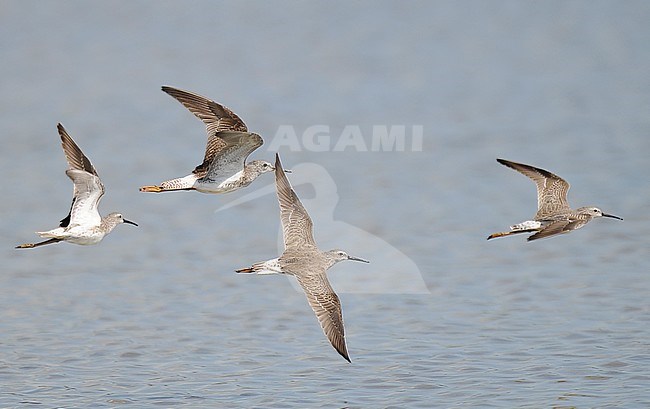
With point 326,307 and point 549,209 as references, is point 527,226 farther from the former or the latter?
point 326,307

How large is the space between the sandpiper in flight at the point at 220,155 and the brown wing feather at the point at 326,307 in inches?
52.2

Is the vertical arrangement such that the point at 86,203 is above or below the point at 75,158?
below

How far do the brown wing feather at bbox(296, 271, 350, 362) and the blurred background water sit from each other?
1.20 metres

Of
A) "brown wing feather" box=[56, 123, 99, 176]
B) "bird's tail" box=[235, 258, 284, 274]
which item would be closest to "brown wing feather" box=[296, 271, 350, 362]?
"bird's tail" box=[235, 258, 284, 274]

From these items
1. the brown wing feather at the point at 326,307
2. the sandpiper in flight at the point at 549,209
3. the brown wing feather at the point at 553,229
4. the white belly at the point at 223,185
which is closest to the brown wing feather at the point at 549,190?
the sandpiper in flight at the point at 549,209

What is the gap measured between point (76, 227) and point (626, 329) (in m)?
5.92

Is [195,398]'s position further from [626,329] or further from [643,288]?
[643,288]

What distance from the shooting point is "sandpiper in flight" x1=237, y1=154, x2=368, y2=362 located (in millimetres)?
10547

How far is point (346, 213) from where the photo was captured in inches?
714

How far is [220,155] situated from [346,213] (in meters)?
6.61

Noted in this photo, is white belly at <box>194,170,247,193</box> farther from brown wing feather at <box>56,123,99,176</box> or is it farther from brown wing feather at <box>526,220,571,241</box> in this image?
brown wing feather at <box>526,220,571,241</box>

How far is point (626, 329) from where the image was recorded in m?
13.5

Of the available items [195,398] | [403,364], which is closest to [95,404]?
[195,398]

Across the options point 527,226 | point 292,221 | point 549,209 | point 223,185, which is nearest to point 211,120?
point 223,185
